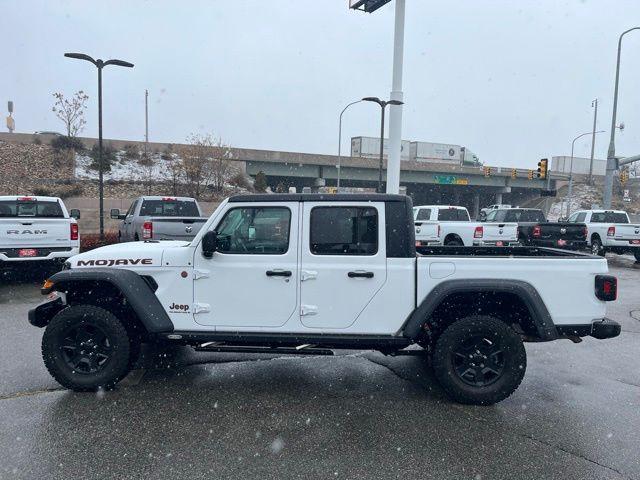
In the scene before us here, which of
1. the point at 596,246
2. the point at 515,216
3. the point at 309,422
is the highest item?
the point at 515,216

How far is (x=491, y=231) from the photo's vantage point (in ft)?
55.9

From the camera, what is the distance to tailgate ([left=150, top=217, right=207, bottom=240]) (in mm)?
11594

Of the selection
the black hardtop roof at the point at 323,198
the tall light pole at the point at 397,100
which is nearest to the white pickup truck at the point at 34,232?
the black hardtop roof at the point at 323,198

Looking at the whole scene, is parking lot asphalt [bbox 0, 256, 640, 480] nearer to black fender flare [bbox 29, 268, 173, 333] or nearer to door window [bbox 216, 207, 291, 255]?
black fender flare [bbox 29, 268, 173, 333]

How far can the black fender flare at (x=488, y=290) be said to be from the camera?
454cm

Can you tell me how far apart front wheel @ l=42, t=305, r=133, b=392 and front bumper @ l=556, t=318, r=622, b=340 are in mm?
4139

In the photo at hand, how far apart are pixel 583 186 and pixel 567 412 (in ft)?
238

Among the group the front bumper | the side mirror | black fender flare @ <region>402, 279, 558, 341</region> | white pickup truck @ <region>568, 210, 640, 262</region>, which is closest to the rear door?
black fender flare @ <region>402, 279, 558, 341</region>

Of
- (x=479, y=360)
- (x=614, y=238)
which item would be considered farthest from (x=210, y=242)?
(x=614, y=238)

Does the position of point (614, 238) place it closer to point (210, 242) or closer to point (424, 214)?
point (424, 214)

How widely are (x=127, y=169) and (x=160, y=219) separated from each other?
1206 inches

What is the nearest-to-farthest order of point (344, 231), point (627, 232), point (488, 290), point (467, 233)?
point (488, 290)
point (344, 231)
point (467, 233)
point (627, 232)

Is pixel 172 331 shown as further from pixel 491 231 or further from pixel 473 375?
pixel 491 231

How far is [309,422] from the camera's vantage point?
14.2 feet
